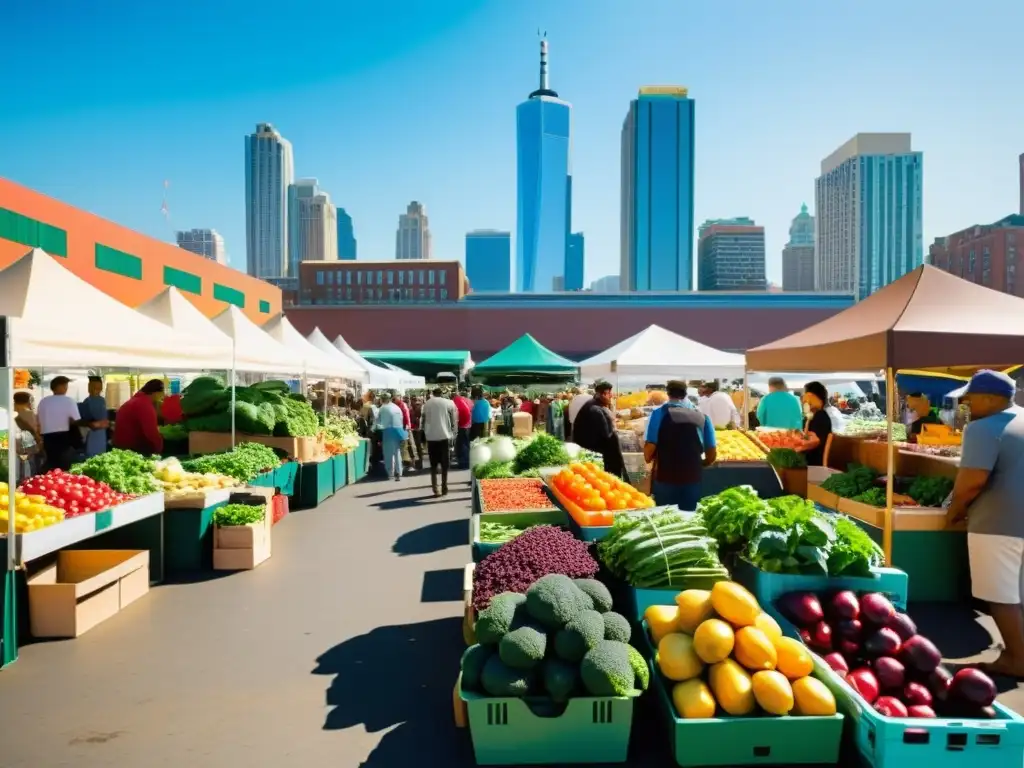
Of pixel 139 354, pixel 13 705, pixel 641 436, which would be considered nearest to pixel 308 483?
pixel 139 354

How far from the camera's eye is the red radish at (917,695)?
3.12 metres

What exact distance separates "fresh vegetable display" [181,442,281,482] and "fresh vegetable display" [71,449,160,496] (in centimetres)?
138

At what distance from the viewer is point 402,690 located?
4207 mm

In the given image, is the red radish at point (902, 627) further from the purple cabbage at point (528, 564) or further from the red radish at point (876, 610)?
the purple cabbage at point (528, 564)

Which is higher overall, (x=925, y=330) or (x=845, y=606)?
(x=925, y=330)

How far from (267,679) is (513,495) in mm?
2831

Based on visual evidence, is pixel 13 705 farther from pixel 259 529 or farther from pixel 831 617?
pixel 831 617

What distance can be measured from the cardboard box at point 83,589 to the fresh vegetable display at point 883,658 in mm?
4708

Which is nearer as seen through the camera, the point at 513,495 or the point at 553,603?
the point at 553,603

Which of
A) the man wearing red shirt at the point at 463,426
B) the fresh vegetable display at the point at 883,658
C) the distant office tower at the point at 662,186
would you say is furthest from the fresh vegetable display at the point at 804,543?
the distant office tower at the point at 662,186

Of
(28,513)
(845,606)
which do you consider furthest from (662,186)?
(845,606)

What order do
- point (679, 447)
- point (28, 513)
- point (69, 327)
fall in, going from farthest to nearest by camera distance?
point (679, 447)
point (69, 327)
point (28, 513)

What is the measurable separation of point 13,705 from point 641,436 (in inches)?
360

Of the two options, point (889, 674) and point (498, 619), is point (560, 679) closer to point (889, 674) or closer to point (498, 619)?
point (498, 619)
